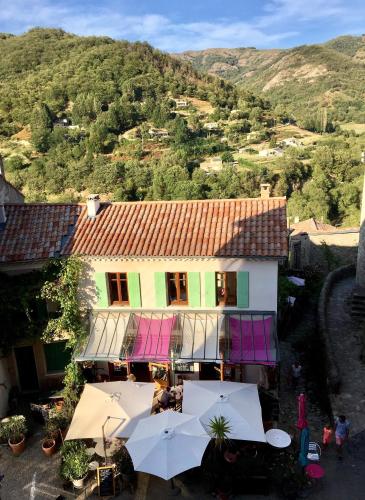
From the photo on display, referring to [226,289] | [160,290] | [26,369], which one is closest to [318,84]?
[226,289]

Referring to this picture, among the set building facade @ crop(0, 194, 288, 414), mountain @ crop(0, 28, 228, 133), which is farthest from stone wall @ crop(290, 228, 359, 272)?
mountain @ crop(0, 28, 228, 133)

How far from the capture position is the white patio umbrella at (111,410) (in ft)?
46.1

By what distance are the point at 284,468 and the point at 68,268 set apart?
1096cm

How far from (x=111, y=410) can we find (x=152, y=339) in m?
3.28

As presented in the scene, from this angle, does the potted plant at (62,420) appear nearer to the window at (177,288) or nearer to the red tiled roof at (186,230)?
the window at (177,288)

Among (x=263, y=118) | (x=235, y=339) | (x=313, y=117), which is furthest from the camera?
(x=313, y=117)

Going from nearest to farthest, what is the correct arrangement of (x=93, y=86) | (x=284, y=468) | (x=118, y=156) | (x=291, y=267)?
(x=284, y=468)
(x=291, y=267)
(x=118, y=156)
(x=93, y=86)

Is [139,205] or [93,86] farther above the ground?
[93,86]

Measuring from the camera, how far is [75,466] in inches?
552

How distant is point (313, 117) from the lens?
12862cm

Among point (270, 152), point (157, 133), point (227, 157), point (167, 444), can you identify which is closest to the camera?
point (167, 444)

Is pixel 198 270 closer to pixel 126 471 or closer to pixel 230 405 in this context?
pixel 230 405

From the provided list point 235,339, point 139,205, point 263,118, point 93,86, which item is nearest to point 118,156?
point 93,86

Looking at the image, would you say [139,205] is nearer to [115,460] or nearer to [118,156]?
[115,460]
